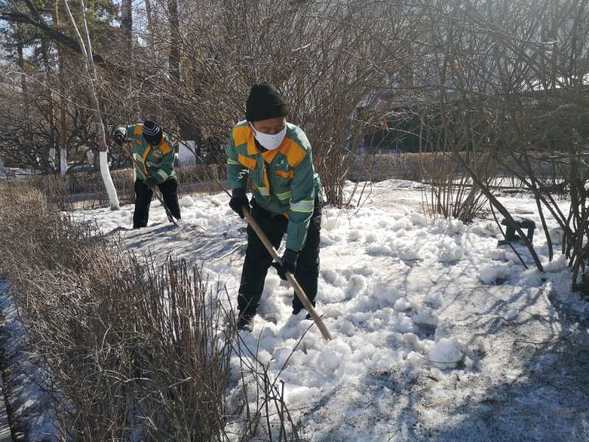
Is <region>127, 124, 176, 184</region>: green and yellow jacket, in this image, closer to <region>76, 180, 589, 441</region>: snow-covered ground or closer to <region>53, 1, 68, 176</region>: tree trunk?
<region>76, 180, 589, 441</region>: snow-covered ground

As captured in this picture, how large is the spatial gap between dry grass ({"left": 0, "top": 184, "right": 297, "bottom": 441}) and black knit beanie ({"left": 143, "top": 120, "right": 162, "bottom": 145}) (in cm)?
299

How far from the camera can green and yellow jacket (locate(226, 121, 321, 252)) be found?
252cm

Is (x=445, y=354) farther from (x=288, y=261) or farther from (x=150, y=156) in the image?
(x=150, y=156)

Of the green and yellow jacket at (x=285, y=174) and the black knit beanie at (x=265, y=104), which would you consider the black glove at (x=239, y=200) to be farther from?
the black knit beanie at (x=265, y=104)

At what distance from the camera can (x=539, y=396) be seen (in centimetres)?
209

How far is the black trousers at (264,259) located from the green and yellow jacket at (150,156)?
120 inches

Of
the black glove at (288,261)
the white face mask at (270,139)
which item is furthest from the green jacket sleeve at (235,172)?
the black glove at (288,261)

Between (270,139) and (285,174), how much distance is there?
23cm

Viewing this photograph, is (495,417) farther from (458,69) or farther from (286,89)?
(286,89)

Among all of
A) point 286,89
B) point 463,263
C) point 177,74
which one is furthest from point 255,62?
point 463,263

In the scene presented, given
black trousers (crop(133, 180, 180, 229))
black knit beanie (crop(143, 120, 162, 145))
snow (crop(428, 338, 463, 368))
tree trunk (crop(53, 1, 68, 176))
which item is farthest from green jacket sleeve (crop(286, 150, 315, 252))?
tree trunk (crop(53, 1, 68, 176))

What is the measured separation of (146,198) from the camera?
19.3 ft

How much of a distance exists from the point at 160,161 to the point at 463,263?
367cm

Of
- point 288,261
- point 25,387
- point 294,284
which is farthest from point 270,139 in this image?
point 25,387
